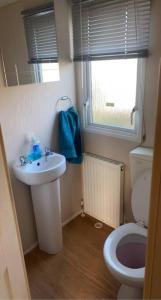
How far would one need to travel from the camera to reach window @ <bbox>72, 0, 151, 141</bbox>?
5.13 feet

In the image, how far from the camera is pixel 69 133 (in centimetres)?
200

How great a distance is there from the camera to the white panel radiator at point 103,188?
78.7 inches

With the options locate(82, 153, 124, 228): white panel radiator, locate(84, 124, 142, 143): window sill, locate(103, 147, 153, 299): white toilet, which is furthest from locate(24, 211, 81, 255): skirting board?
locate(84, 124, 142, 143): window sill

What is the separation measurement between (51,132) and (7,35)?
81cm

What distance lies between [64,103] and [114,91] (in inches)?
17.9

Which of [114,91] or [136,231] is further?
[114,91]

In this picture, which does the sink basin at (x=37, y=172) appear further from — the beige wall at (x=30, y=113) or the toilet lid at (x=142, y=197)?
the toilet lid at (x=142, y=197)

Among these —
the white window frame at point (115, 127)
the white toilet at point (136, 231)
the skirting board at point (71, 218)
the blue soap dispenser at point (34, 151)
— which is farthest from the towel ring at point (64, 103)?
the skirting board at point (71, 218)

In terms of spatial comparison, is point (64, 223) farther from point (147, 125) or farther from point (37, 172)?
point (147, 125)

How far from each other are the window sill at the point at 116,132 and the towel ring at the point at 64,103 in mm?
Answer: 271

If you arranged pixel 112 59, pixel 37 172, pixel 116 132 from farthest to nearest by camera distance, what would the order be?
1. pixel 116 132
2. pixel 112 59
3. pixel 37 172

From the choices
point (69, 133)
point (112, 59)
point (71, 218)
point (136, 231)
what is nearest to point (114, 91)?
point (112, 59)

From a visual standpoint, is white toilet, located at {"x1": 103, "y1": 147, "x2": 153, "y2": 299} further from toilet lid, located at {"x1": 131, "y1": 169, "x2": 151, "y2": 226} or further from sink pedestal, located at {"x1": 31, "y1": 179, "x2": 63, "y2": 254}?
sink pedestal, located at {"x1": 31, "y1": 179, "x2": 63, "y2": 254}

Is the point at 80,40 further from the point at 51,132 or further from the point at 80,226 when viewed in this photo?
the point at 80,226
